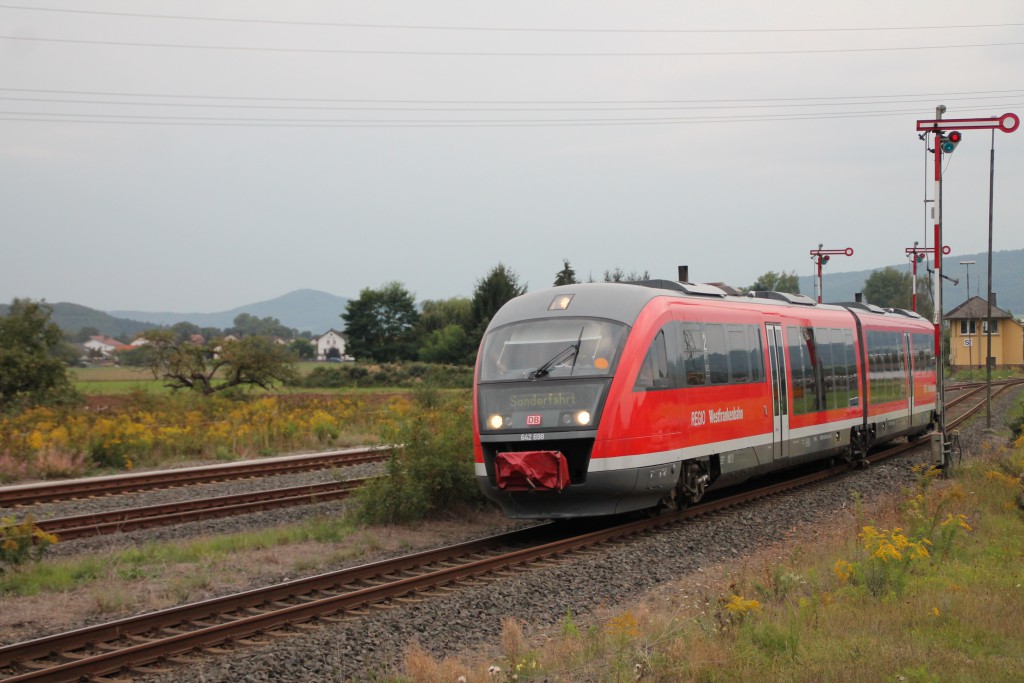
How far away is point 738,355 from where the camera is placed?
16188mm

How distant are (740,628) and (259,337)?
32526 millimetres

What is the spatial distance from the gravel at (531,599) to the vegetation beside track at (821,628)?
44 cm

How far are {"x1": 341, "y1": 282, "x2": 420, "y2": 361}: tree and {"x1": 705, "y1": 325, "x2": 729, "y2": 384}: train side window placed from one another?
8021 cm

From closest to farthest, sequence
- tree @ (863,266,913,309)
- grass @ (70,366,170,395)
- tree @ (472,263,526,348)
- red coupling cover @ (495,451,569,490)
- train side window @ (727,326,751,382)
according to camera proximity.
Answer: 1. red coupling cover @ (495,451,569,490)
2. train side window @ (727,326,751,382)
3. grass @ (70,366,170,395)
4. tree @ (472,263,526,348)
5. tree @ (863,266,913,309)

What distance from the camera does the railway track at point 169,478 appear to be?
59.4 feet

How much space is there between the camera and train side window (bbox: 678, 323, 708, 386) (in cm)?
1435

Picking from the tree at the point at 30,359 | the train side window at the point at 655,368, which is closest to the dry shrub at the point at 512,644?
the train side window at the point at 655,368

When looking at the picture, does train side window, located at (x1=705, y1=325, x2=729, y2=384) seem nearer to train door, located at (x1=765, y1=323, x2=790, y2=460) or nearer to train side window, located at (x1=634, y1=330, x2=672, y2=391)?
train side window, located at (x1=634, y1=330, x2=672, y2=391)

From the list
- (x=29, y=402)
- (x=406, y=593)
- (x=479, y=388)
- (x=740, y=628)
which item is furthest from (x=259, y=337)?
(x=740, y=628)

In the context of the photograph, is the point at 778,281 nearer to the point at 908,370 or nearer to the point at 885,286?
the point at 885,286

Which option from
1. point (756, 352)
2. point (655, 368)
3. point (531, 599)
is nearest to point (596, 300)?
point (655, 368)

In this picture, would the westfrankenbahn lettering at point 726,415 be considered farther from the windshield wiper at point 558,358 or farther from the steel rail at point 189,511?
the steel rail at point 189,511

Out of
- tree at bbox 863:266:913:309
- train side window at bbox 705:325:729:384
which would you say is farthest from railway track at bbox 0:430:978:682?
tree at bbox 863:266:913:309

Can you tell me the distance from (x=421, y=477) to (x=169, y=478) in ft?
26.4
